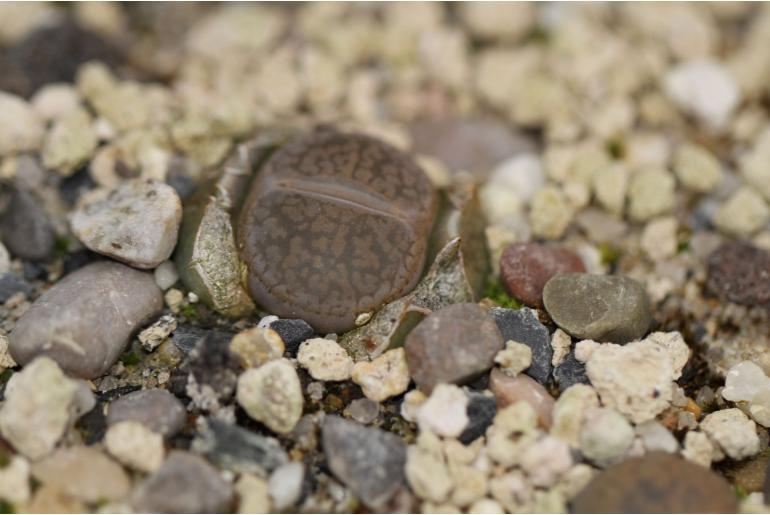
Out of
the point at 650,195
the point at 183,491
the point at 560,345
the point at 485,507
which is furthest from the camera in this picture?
the point at 650,195

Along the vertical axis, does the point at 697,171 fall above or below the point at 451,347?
above

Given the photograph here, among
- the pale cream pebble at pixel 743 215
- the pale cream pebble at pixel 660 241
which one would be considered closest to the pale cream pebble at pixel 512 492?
the pale cream pebble at pixel 660 241

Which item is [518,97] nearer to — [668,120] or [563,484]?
[668,120]

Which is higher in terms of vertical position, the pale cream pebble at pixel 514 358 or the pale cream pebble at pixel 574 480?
the pale cream pebble at pixel 514 358

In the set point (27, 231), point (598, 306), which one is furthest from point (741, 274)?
point (27, 231)

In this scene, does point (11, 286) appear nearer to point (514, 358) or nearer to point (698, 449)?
point (514, 358)

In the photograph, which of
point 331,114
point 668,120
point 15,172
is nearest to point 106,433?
point 15,172

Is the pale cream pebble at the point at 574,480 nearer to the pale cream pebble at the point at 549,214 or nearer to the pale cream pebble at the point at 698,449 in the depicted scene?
the pale cream pebble at the point at 698,449

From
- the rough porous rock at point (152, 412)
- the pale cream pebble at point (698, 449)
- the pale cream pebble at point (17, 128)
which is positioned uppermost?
the pale cream pebble at point (17, 128)
